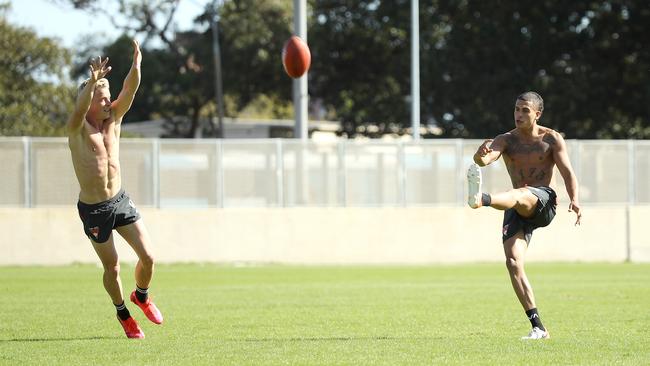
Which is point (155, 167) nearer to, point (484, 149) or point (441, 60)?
point (484, 149)

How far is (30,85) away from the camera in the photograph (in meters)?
55.8

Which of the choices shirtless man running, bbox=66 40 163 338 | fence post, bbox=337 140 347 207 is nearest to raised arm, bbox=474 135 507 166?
shirtless man running, bbox=66 40 163 338

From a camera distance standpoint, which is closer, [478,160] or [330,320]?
[478,160]

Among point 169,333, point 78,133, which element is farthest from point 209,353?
point 78,133

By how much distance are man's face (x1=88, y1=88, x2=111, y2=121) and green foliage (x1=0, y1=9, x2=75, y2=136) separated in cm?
4143

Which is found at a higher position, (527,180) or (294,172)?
(527,180)

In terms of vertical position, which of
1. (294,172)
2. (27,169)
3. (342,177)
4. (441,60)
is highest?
(441,60)

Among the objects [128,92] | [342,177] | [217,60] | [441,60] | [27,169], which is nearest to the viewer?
[128,92]

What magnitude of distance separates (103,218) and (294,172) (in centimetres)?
1532

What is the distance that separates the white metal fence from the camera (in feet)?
82.3

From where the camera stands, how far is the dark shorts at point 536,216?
11.0 metres

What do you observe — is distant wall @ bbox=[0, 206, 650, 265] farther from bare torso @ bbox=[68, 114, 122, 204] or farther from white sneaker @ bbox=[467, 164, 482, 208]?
white sneaker @ bbox=[467, 164, 482, 208]

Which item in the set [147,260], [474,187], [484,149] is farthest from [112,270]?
[484,149]

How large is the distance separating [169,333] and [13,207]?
14.4 meters
